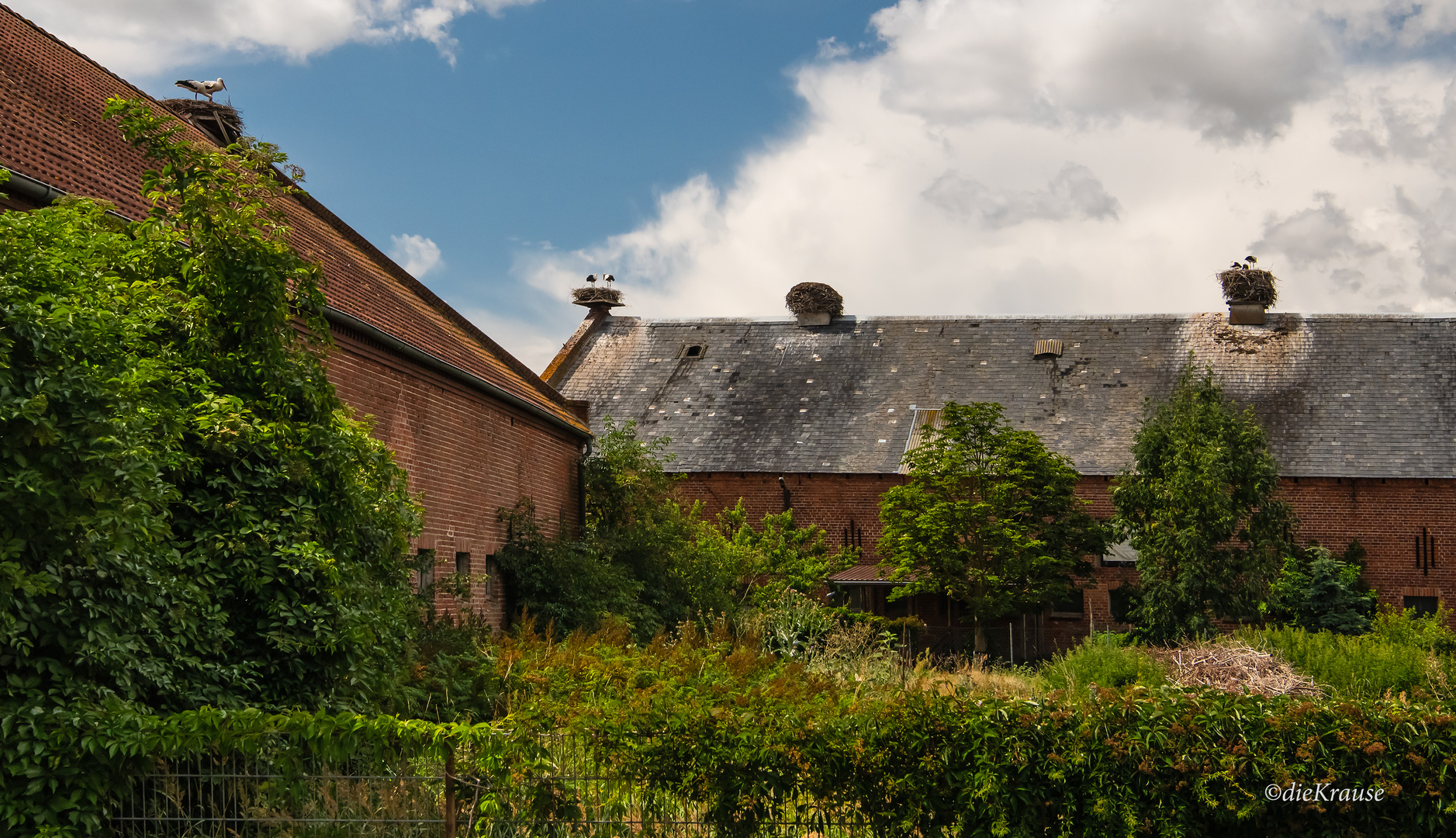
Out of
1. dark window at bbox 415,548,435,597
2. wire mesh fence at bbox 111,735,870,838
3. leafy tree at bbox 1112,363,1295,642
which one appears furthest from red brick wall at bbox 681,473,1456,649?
wire mesh fence at bbox 111,735,870,838

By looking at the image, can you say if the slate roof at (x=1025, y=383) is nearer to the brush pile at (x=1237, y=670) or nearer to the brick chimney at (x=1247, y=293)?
the brick chimney at (x=1247, y=293)

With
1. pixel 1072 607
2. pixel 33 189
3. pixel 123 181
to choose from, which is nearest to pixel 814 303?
pixel 1072 607

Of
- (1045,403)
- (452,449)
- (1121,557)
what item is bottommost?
(1121,557)

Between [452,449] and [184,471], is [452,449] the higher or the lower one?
the higher one

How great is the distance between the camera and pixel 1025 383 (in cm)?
2959

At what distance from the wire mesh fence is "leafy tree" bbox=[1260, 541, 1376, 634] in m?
19.7

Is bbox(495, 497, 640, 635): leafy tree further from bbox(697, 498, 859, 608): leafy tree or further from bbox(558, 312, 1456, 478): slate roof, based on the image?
bbox(558, 312, 1456, 478): slate roof

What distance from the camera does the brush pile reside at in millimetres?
12852

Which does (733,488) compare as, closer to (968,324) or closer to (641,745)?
(968,324)

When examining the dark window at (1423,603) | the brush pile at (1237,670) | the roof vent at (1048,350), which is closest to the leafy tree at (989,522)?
the brush pile at (1237,670)

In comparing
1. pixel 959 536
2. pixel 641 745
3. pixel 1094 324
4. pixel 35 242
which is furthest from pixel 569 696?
pixel 1094 324

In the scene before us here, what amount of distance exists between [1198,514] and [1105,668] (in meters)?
5.86

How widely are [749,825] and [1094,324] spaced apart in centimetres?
2759

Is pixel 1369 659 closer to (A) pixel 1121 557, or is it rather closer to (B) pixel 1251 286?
(A) pixel 1121 557
